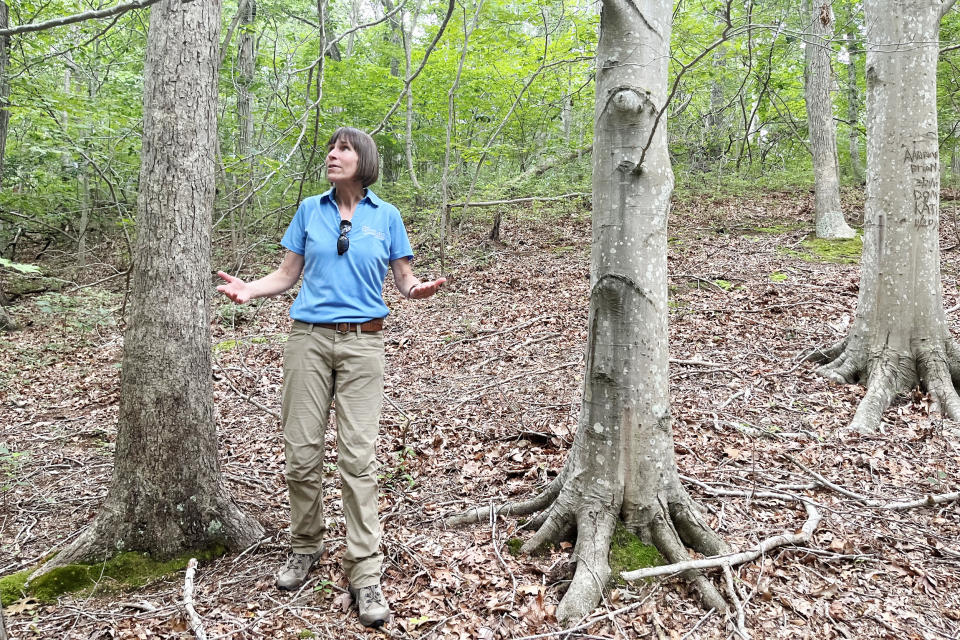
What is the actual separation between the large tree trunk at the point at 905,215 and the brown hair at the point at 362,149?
4451mm

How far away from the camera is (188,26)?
3209mm

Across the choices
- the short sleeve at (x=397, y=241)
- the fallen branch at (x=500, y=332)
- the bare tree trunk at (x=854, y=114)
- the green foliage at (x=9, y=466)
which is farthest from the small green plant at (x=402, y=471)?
the bare tree trunk at (x=854, y=114)

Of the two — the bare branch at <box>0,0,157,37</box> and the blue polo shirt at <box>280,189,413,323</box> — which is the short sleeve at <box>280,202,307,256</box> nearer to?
the blue polo shirt at <box>280,189,413,323</box>

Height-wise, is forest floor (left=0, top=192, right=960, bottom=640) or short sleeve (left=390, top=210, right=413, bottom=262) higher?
short sleeve (left=390, top=210, right=413, bottom=262)

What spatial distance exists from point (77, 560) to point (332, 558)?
1358mm

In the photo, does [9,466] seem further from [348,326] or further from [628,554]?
[628,554]

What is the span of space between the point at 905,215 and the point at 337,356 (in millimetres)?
5104

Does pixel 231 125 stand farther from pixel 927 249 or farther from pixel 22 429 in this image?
pixel 927 249

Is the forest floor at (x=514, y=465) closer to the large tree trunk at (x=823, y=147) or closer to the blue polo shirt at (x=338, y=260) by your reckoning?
the blue polo shirt at (x=338, y=260)

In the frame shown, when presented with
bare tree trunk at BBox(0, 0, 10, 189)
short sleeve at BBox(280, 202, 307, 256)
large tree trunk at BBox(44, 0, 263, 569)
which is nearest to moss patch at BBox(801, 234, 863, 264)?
short sleeve at BBox(280, 202, 307, 256)

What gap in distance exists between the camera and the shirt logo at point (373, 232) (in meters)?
3.13

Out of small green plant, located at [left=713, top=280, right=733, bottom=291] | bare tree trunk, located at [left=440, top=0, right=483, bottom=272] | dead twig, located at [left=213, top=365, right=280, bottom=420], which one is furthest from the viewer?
small green plant, located at [left=713, top=280, right=733, bottom=291]

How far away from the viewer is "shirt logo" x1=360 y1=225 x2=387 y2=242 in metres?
3.13

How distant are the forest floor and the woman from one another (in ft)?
1.08
